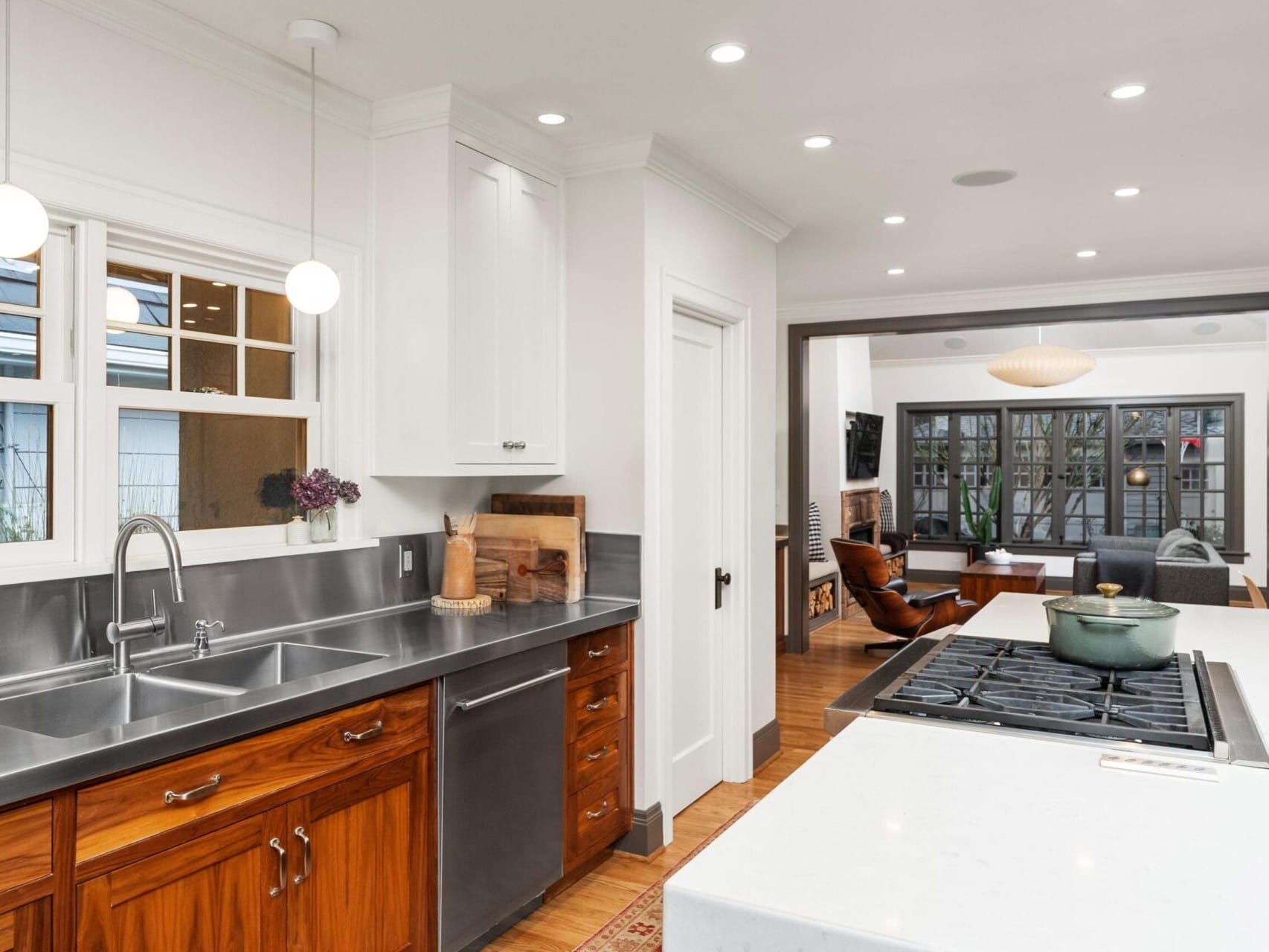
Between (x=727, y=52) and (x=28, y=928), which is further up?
(x=727, y=52)

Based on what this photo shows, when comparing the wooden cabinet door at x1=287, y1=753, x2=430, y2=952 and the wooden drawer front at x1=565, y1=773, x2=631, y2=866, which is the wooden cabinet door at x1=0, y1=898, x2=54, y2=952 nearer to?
the wooden cabinet door at x1=287, y1=753, x2=430, y2=952

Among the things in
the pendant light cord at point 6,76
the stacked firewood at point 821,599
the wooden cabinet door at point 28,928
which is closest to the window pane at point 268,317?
the pendant light cord at point 6,76

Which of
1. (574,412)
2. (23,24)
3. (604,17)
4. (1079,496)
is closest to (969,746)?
(604,17)

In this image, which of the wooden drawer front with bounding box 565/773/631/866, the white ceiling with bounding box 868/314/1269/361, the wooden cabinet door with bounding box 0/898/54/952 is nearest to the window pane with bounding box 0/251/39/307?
the wooden cabinet door with bounding box 0/898/54/952

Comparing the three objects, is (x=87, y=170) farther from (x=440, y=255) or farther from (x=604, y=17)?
(x=604, y=17)

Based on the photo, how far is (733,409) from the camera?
13.4ft

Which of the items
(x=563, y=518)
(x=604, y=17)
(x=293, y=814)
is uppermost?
(x=604, y=17)

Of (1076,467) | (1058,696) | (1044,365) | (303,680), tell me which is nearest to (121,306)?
(303,680)

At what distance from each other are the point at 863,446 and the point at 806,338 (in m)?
2.83

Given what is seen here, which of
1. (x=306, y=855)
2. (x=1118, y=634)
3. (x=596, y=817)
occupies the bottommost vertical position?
(x=596, y=817)

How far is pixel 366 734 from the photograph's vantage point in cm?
220

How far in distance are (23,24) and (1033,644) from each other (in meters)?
2.68

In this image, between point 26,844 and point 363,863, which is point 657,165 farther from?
point 26,844

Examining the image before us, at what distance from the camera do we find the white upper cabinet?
2934 millimetres
